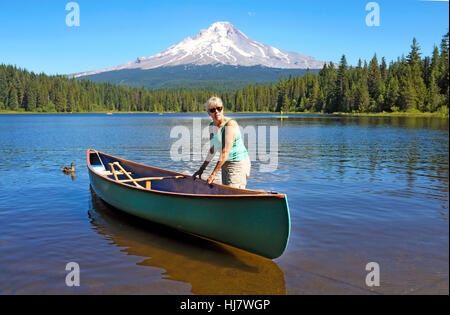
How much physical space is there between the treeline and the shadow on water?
75111 millimetres

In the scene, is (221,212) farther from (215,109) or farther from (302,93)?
(302,93)

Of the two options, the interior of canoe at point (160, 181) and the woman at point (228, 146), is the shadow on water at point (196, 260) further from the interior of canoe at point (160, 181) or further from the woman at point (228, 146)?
the woman at point (228, 146)

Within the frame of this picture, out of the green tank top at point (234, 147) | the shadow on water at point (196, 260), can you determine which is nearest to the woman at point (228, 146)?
the green tank top at point (234, 147)

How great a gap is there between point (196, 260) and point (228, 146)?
2.24 meters

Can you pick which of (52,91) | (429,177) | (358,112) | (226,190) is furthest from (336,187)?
(52,91)

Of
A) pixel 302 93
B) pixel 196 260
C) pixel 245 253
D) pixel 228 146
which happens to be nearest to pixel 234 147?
pixel 228 146

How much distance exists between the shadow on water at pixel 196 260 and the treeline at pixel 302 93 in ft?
246

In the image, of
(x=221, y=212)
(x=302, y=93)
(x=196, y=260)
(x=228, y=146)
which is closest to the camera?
(x=221, y=212)

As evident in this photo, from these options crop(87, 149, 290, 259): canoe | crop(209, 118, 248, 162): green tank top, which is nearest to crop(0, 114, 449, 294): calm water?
crop(87, 149, 290, 259): canoe

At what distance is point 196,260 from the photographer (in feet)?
23.1

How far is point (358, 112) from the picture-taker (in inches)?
3999
